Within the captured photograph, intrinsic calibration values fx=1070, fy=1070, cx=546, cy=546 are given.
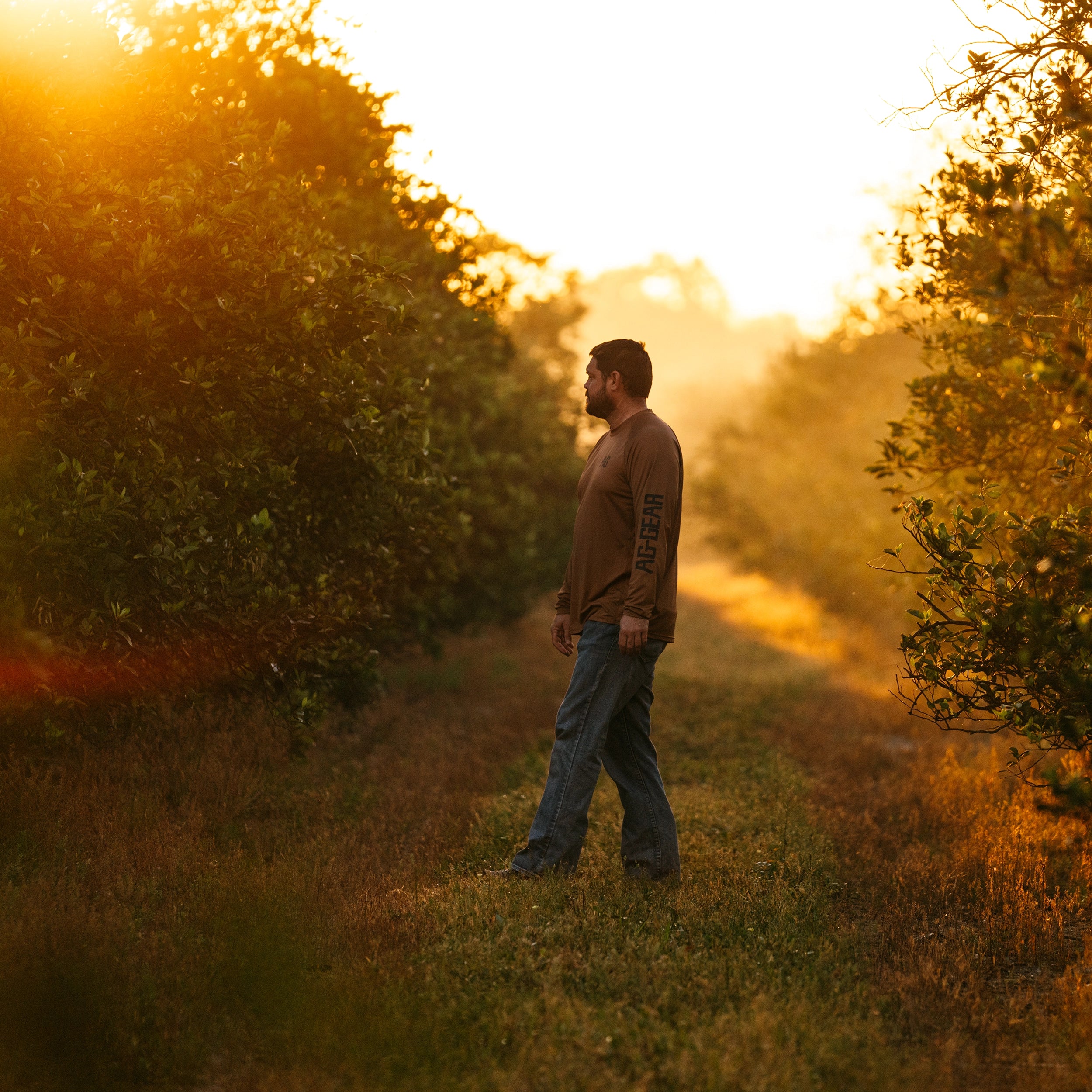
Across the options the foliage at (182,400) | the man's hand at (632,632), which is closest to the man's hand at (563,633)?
the man's hand at (632,632)

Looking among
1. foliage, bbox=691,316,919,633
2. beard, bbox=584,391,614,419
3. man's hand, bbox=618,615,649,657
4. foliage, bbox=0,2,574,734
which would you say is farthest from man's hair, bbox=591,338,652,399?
foliage, bbox=691,316,919,633

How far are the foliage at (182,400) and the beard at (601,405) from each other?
145cm

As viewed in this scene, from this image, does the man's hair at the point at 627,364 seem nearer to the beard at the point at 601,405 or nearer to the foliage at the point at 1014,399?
the beard at the point at 601,405

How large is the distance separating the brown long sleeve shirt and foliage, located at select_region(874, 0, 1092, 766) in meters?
1.31

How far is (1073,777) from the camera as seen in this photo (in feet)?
12.9

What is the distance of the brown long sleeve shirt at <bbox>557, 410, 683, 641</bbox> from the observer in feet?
17.6

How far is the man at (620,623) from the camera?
5.41 m

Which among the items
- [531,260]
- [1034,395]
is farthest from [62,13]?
[531,260]

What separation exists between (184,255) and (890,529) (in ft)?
52.6

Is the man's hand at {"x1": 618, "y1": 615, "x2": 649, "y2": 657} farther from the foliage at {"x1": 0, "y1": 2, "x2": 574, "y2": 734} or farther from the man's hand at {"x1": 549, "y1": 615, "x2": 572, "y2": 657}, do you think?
the foliage at {"x1": 0, "y1": 2, "x2": 574, "y2": 734}

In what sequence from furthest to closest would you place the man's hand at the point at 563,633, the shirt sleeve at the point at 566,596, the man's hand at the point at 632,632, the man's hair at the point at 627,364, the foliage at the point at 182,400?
the man's hand at the point at 563,633
the shirt sleeve at the point at 566,596
the man's hair at the point at 627,364
the foliage at the point at 182,400
the man's hand at the point at 632,632

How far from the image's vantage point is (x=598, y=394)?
5758 millimetres

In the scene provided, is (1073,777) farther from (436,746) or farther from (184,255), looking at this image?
(436,746)

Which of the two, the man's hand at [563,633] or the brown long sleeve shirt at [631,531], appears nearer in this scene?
the brown long sleeve shirt at [631,531]
